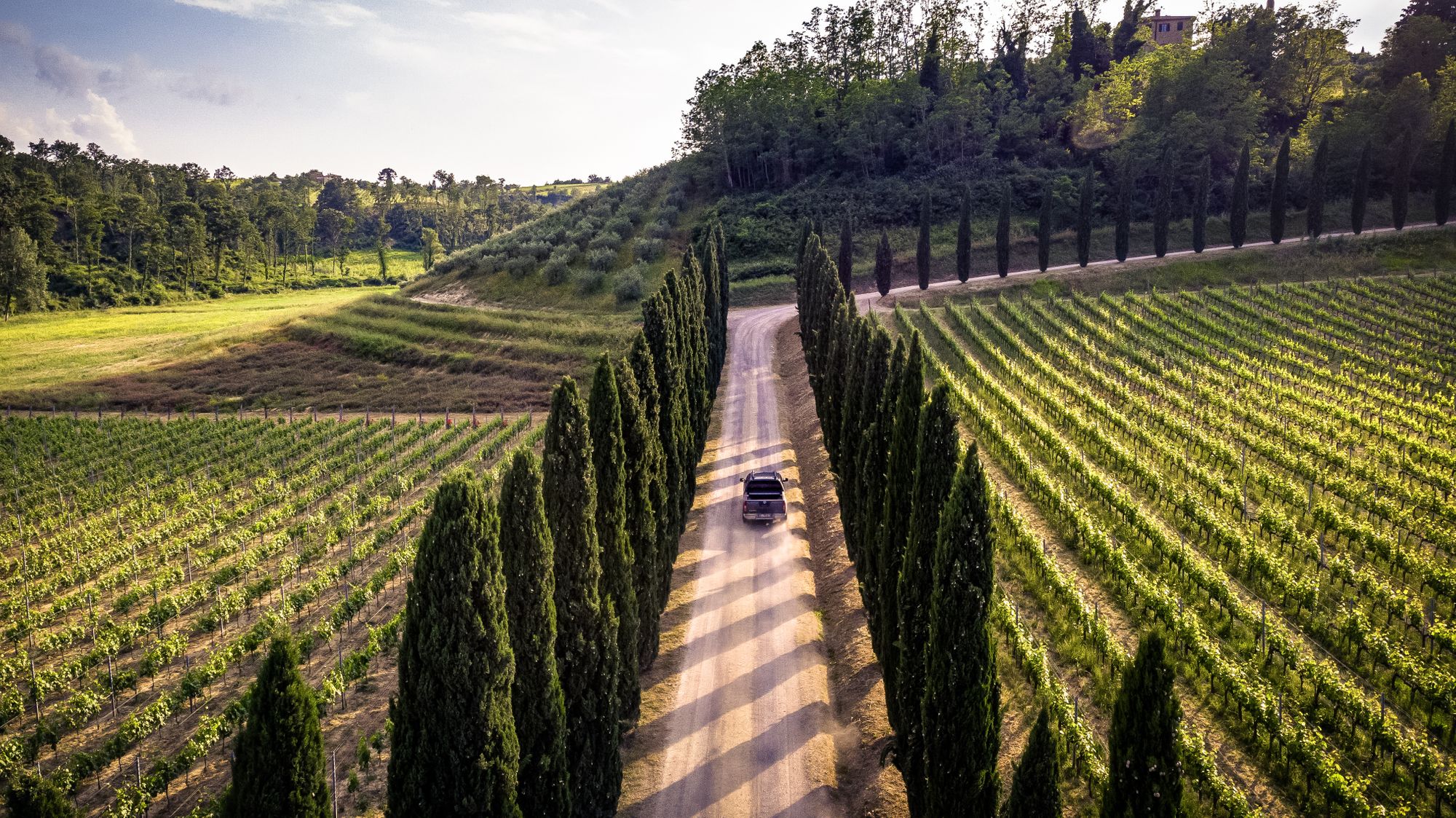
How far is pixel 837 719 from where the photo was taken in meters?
17.9

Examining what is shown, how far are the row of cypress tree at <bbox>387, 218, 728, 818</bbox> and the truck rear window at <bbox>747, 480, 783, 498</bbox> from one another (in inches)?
249

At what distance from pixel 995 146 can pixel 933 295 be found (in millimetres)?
36998

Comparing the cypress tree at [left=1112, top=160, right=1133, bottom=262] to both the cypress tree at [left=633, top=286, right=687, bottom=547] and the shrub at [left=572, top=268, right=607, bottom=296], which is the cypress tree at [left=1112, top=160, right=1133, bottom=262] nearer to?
the shrub at [left=572, top=268, right=607, bottom=296]

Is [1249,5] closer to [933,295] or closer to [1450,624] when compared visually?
[933,295]

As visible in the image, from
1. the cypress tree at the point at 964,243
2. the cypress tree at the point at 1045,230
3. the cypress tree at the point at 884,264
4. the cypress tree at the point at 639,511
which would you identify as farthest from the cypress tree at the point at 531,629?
the cypress tree at the point at 1045,230

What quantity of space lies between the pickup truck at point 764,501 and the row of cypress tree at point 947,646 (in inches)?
228

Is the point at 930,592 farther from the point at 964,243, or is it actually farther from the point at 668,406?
the point at 964,243

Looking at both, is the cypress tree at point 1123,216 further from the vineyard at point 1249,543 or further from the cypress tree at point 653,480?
the cypress tree at point 653,480

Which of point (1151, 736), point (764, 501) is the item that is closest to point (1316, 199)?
point (764, 501)

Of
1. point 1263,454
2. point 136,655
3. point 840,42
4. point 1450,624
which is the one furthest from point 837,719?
point 840,42

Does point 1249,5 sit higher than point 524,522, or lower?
higher

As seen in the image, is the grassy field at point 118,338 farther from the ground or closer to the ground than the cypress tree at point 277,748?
farther from the ground

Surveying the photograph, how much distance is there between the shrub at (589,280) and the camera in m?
76.2

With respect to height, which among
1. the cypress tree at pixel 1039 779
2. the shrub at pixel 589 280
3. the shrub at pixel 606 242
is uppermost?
the shrub at pixel 606 242
